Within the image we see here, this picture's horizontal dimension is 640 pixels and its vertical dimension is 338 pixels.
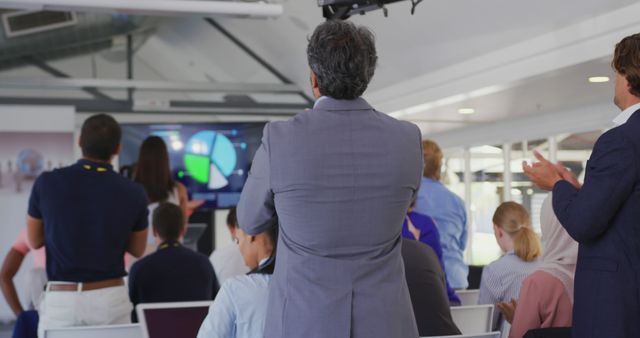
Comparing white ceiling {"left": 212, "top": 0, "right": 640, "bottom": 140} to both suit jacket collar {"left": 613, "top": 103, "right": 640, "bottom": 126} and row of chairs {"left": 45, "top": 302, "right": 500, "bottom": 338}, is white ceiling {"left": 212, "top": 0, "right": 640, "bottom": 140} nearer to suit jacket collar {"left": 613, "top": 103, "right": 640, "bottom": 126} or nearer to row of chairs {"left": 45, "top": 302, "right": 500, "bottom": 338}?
suit jacket collar {"left": 613, "top": 103, "right": 640, "bottom": 126}

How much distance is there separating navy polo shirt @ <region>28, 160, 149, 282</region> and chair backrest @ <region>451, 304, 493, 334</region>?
123 cm

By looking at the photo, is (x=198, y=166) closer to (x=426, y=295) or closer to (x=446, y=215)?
(x=446, y=215)

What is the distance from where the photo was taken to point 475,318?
9.47ft

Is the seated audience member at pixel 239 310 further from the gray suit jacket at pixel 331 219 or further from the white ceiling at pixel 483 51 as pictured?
the white ceiling at pixel 483 51

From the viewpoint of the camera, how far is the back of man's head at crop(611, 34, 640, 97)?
1.91 m

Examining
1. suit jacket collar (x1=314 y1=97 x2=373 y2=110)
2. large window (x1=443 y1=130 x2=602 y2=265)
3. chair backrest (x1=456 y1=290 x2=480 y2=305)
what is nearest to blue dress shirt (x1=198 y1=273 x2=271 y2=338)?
suit jacket collar (x1=314 y1=97 x2=373 y2=110)

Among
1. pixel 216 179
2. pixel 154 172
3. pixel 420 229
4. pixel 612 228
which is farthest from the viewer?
pixel 216 179

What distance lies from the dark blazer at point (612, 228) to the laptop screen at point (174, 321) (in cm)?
119

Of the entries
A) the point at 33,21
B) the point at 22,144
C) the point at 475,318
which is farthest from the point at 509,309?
the point at 33,21

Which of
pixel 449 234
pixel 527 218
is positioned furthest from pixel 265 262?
pixel 449 234

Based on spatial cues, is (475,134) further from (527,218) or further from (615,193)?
(615,193)

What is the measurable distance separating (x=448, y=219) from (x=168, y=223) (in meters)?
1.40

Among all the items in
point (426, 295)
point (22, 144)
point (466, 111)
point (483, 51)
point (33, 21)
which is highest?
point (33, 21)

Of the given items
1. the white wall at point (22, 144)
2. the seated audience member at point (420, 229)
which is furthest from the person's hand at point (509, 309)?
the white wall at point (22, 144)
